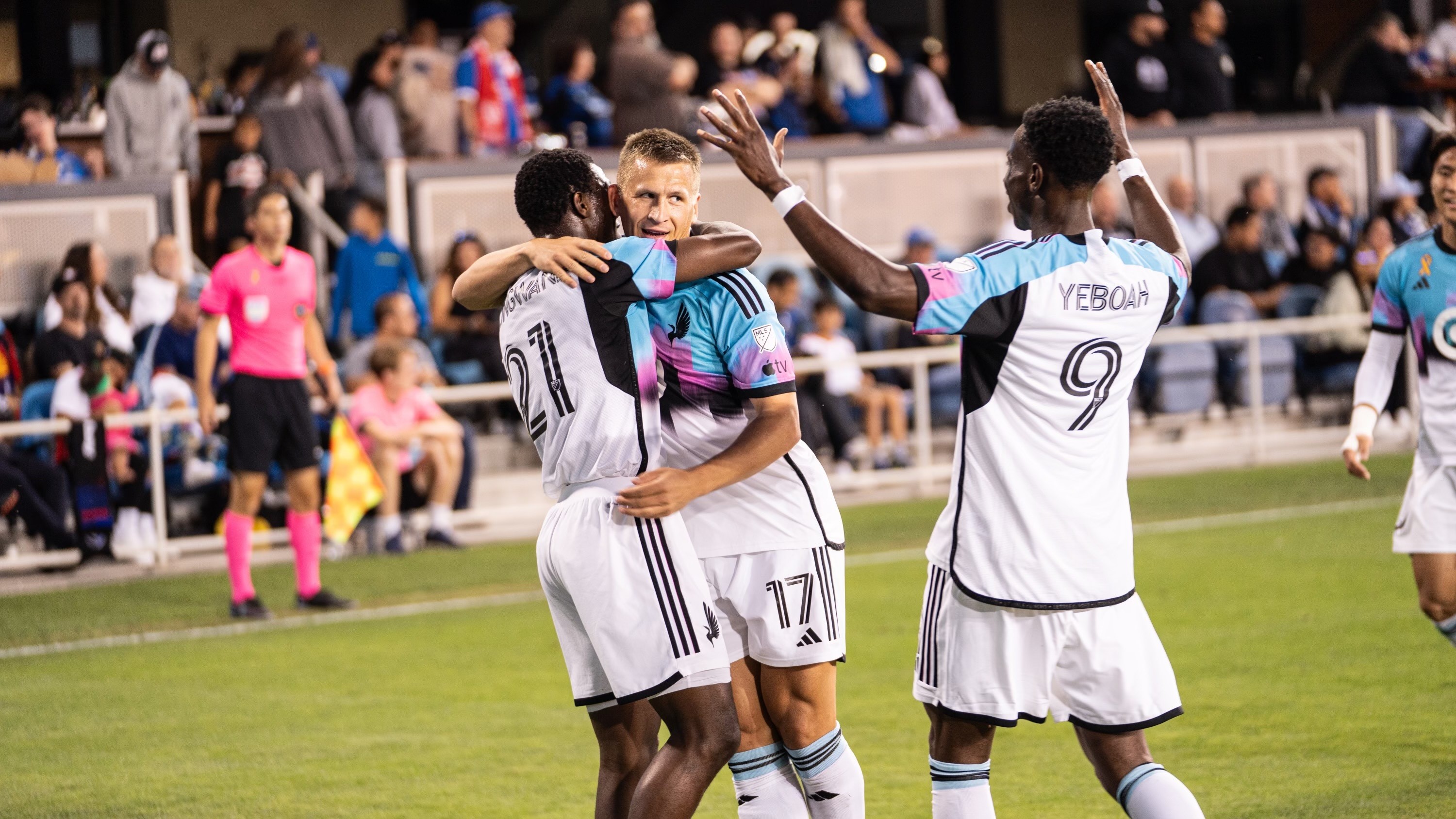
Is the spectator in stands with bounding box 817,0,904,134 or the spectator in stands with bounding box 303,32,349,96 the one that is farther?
the spectator in stands with bounding box 817,0,904,134

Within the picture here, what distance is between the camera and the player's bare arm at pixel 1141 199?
4094 mm

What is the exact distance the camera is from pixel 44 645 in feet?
29.2

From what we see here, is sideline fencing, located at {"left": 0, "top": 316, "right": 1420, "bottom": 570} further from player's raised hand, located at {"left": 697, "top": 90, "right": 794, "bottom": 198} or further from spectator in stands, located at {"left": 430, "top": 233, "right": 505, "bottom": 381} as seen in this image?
player's raised hand, located at {"left": 697, "top": 90, "right": 794, "bottom": 198}

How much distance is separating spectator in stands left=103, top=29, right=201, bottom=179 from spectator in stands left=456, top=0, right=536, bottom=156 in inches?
89.8

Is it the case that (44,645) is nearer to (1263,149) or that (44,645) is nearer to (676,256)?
(676,256)

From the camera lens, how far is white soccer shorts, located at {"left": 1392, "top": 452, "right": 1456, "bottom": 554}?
5.54m

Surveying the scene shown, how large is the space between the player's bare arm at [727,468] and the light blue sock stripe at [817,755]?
2.37ft

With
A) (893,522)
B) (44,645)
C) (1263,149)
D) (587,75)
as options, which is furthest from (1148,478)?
(44,645)

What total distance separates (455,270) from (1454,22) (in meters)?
12.4

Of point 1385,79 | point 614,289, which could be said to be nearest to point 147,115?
point 614,289

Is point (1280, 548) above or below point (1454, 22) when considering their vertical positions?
below

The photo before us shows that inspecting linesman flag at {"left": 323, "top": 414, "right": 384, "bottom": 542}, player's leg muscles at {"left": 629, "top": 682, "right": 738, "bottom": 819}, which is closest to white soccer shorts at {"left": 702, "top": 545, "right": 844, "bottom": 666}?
player's leg muscles at {"left": 629, "top": 682, "right": 738, "bottom": 819}

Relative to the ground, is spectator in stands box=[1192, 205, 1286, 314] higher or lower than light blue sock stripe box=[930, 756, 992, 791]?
higher

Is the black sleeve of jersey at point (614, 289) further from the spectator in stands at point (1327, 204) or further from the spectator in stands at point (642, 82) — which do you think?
the spectator in stands at point (1327, 204)
